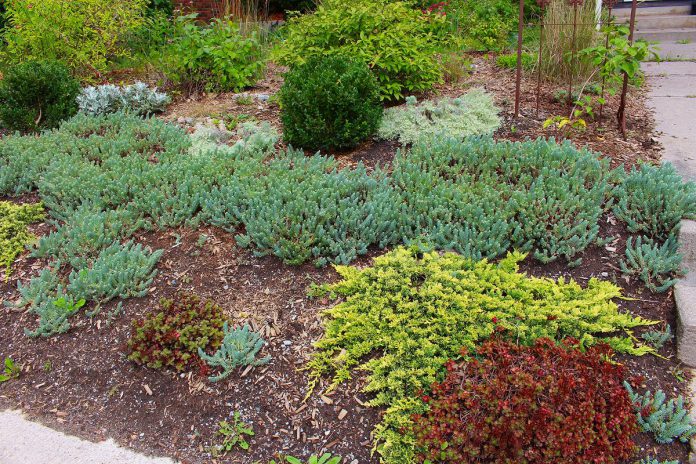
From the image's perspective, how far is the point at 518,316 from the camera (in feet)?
10.3

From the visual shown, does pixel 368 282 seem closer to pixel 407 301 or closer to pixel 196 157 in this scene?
pixel 407 301

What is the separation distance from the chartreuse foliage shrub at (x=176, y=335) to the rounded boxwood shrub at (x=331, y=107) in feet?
7.08

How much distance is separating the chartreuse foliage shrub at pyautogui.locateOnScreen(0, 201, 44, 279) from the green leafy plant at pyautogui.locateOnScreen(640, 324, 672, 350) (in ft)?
13.8

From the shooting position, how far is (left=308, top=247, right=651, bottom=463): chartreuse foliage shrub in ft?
9.70

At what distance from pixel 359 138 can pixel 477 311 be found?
2428 mm

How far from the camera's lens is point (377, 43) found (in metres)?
5.83

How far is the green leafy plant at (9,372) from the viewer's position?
337cm

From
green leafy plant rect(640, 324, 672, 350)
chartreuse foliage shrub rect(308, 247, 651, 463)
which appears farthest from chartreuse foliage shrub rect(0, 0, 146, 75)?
green leafy plant rect(640, 324, 672, 350)

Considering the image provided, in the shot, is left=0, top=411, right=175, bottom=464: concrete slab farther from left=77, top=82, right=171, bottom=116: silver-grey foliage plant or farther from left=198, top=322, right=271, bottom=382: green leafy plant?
left=77, top=82, right=171, bottom=116: silver-grey foliage plant

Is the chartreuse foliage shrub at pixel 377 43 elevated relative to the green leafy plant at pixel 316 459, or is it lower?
elevated

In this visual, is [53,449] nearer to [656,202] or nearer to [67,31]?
[656,202]

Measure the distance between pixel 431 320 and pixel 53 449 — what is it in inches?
82.8

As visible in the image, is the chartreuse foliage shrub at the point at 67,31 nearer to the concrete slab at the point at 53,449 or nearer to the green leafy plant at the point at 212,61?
the green leafy plant at the point at 212,61

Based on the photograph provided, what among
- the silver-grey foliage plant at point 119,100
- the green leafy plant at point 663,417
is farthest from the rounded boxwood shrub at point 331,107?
the green leafy plant at point 663,417
